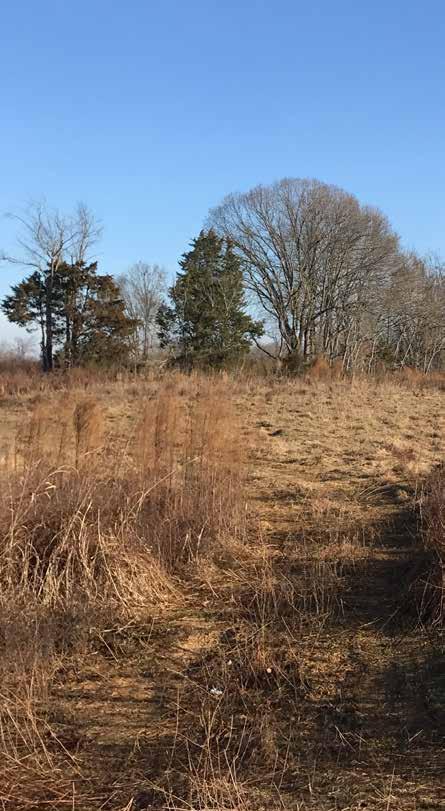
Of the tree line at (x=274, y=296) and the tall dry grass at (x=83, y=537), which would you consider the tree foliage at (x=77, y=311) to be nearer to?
the tree line at (x=274, y=296)

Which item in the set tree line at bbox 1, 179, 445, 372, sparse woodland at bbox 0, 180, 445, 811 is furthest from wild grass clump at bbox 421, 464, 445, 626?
tree line at bbox 1, 179, 445, 372

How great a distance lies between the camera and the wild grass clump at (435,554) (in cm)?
334

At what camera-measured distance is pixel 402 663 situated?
2998 mm

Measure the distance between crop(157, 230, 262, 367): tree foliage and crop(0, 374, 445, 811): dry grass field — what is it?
80.9ft

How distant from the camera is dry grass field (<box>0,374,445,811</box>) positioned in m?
2.23

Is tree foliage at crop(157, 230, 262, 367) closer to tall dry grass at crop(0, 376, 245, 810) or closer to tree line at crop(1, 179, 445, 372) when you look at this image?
tree line at crop(1, 179, 445, 372)

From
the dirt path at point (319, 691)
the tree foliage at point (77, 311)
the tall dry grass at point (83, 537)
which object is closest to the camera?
the dirt path at point (319, 691)

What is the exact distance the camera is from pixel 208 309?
31.4 m

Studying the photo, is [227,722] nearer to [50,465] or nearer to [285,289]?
[50,465]

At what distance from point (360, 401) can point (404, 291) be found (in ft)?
77.1

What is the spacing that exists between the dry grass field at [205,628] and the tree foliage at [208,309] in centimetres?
2465

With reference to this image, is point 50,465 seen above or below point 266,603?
above

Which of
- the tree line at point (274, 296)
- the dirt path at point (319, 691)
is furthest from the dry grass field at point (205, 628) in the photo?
the tree line at point (274, 296)

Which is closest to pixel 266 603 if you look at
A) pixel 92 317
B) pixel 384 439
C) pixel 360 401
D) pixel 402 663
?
pixel 402 663
